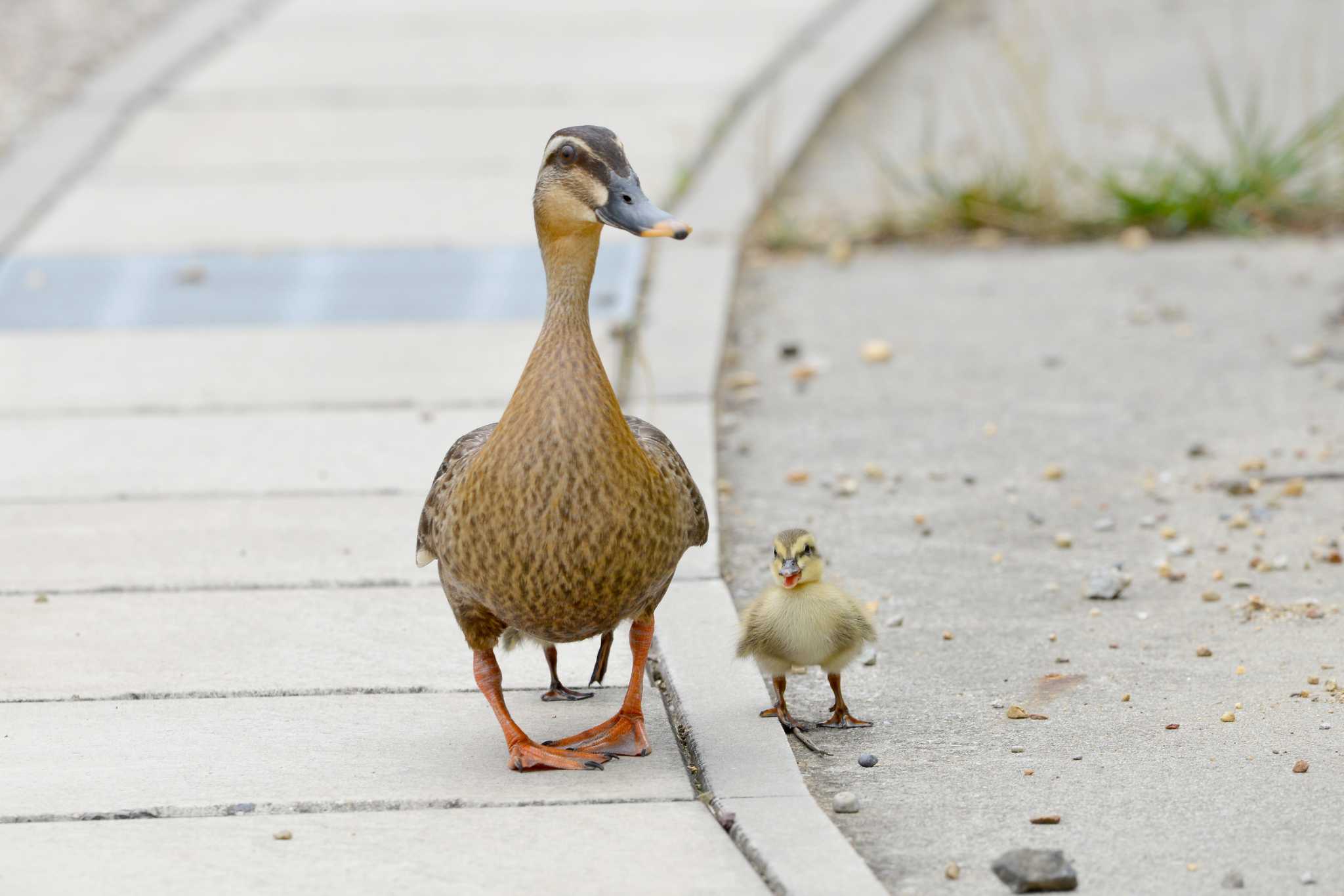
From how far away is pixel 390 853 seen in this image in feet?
13.3

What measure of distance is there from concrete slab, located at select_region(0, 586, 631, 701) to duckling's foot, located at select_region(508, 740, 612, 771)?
0.57 m

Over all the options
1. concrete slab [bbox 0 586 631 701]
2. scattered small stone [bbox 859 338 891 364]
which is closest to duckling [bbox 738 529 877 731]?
concrete slab [bbox 0 586 631 701]

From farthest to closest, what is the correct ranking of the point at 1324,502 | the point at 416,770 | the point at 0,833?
the point at 1324,502, the point at 416,770, the point at 0,833

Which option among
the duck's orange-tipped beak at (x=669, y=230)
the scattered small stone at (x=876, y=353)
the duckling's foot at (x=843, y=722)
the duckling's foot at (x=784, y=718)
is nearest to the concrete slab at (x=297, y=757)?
the duckling's foot at (x=784, y=718)

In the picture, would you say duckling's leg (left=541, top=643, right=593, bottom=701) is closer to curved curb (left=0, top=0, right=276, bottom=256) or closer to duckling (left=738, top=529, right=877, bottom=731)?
duckling (left=738, top=529, right=877, bottom=731)

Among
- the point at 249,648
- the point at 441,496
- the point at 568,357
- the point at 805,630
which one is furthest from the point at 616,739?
the point at 249,648

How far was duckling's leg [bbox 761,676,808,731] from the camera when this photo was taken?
15.6ft

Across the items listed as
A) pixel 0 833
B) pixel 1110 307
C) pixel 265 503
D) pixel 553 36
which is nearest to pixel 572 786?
pixel 0 833

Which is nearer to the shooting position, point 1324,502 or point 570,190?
point 570,190

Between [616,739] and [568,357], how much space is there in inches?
39.8

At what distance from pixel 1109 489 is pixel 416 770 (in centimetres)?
317

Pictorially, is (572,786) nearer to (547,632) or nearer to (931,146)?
(547,632)

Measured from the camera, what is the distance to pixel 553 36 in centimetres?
1334

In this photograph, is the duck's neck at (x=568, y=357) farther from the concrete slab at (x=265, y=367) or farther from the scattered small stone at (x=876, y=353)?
the scattered small stone at (x=876, y=353)
